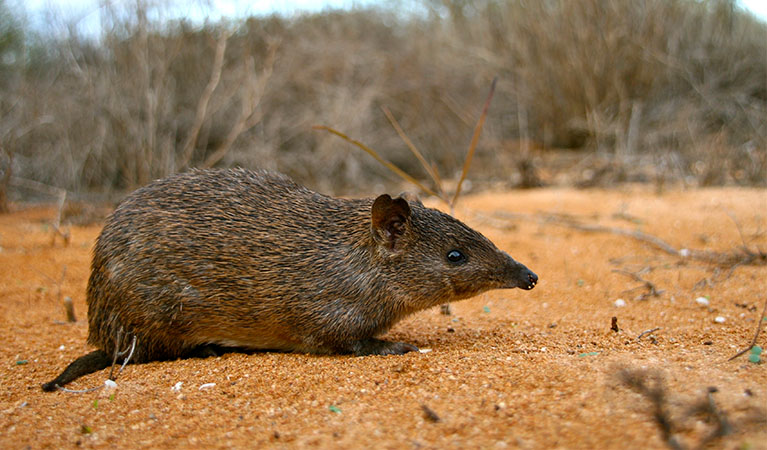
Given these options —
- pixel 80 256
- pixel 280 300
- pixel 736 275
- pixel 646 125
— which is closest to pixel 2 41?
pixel 80 256

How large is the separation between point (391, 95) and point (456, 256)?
25.4 ft

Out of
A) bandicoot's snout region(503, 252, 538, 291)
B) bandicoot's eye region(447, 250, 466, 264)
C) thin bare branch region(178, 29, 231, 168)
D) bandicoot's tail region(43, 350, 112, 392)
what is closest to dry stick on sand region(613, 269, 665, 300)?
bandicoot's snout region(503, 252, 538, 291)

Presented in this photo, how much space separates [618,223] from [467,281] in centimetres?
391

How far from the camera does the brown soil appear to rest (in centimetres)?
264

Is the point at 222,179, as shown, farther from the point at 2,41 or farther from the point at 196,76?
the point at 2,41

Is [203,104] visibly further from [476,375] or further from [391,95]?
[476,375]

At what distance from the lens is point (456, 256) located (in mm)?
4188

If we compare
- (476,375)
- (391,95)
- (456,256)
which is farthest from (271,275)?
(391,95)

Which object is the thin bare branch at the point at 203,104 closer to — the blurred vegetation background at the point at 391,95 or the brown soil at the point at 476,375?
the blurred vegetation background at the point at 391,95

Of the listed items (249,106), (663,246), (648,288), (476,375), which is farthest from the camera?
(249,106)

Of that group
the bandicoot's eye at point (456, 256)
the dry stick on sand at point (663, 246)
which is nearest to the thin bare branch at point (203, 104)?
the dry stick on sand at point (663, 246)

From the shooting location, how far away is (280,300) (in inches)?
163

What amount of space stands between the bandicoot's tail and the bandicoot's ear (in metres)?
1.97

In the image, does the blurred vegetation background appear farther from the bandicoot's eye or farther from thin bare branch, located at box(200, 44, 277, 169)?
the bandicoot's eye
